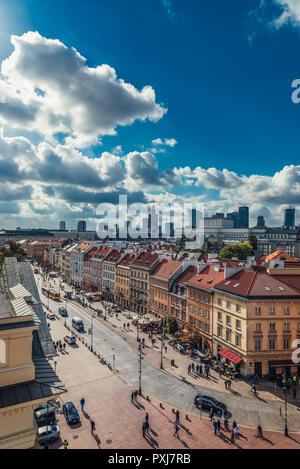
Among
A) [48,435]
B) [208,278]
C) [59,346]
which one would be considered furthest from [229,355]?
[59,346]

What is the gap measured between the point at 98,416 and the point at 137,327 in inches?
1101

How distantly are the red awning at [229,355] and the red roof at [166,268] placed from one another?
20.6m

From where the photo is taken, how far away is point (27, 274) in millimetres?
41438

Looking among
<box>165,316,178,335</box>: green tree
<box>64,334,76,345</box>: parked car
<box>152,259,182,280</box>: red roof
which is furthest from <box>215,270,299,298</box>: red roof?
<box>64,334,76,345</box>: parked car

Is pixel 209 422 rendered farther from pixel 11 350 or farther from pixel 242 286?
pixel 11 350

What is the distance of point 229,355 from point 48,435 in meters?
24.4

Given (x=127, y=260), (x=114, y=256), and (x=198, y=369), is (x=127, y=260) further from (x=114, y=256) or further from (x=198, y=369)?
(x=198, y=369)

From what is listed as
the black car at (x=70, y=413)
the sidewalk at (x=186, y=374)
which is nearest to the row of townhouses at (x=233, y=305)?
the sidewalk at (x=186, y=374)

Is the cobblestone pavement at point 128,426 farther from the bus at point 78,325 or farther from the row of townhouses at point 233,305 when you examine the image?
the bus at point 78,325

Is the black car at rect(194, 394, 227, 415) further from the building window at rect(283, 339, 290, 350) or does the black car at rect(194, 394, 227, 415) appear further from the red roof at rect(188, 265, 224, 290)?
the red roof at rect(188, 265, 224, 290)

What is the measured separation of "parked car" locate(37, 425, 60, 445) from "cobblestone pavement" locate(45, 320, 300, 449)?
0.54 metres

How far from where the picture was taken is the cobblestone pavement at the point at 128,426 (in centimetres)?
2577

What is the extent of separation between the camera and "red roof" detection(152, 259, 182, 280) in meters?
61.9
